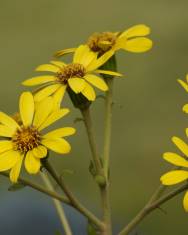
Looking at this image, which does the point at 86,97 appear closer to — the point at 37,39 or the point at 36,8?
the point at 37,39

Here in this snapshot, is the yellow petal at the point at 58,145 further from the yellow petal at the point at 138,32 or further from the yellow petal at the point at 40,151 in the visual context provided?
the yellow petal at the point at 138,32

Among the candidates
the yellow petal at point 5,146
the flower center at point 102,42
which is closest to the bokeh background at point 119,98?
the flower center at point 102,42

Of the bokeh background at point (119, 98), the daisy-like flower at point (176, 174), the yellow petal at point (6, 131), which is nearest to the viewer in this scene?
the daisy-like flower at point (176, 174)

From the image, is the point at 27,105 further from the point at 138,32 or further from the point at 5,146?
the point at 138,32

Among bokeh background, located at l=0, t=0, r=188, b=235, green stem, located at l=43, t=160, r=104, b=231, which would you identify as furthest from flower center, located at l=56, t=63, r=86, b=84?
bokeh background, located at l=0, t=0, r=188, b=235

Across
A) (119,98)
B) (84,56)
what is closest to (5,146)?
(84,56)

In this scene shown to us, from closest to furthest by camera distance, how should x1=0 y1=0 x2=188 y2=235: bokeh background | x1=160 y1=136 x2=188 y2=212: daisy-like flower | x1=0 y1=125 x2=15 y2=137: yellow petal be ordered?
1. x1=160 y1=136 x2=188 y2=212: daisy-like flower
2. x1=0 y1=125 x2=15 y2=137: yellow petal
3. x1=0 y1=0 x2=188 y2=235: bokeh background

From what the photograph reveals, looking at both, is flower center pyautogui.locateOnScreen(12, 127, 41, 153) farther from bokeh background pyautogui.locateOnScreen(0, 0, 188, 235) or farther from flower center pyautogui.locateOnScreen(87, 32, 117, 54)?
bokeh background pyautogui.locateOnScreen(0, 0, 188, 235)
